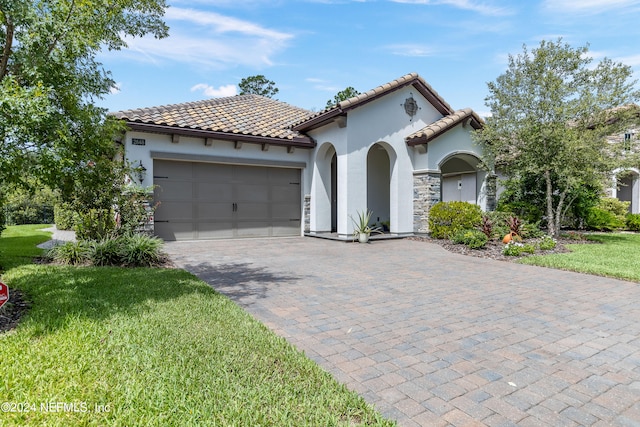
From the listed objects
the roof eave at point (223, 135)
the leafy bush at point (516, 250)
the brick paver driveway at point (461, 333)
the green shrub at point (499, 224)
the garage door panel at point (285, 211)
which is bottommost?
the brick paver driveway at point (461, 333)

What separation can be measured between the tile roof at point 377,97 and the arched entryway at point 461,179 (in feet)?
7.16

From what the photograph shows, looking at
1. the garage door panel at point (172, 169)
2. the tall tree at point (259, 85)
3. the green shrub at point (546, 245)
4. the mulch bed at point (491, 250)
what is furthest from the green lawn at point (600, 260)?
the tall tree at point (259, 85)

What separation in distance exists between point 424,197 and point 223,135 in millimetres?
7302

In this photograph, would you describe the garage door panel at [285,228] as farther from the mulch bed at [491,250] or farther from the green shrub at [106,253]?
the green shrub at [106,253]

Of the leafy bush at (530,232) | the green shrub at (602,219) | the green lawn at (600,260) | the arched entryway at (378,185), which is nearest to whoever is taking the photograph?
the green lawn at (600,260)

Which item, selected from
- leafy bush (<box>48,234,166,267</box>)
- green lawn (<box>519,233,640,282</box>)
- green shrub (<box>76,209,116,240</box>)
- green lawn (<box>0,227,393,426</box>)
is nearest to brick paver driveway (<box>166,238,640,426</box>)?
green lawn (<box>0,227,393,426</box>)

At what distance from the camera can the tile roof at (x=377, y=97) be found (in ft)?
38.5

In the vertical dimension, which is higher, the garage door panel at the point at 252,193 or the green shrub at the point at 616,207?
the garage door panel at the point at 252,193

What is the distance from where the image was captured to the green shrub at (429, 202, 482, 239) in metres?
12.0

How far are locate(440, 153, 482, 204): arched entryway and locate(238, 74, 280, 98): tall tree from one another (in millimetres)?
27222

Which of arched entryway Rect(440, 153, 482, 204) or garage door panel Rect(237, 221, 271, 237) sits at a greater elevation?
arched entryway Rect(440, 153, 482, 204)

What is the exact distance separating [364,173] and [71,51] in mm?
9278

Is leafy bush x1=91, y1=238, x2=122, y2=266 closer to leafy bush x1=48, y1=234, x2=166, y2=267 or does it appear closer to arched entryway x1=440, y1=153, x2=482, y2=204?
leafy bush x1=48, y1=234, x2=166, y2=267

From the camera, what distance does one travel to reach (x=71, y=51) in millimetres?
4273
